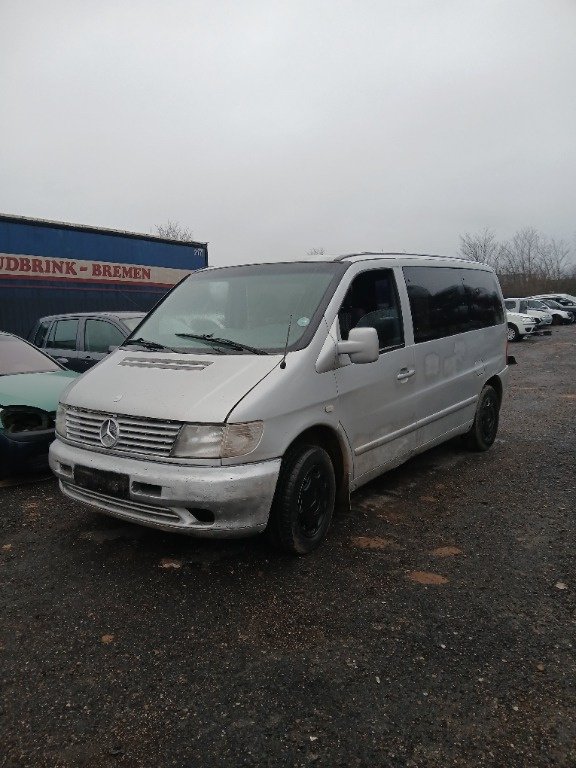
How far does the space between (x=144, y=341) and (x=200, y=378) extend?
98 centimetres

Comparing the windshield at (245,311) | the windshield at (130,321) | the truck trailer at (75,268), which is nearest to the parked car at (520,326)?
the truck trailer at (75,268)

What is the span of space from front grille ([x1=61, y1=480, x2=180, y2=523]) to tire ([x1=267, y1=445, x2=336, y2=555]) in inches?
23.6

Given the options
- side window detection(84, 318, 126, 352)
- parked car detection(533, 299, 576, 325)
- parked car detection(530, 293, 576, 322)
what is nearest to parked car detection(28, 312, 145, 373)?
side window detection(84, 318, 126, 352)

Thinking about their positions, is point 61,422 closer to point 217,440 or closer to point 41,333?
point 217,440

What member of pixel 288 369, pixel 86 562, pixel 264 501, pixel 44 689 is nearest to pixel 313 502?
pixel 264 501

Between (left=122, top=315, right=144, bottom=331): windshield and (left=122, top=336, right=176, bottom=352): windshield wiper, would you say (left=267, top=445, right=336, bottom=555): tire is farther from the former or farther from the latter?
(left=122, top=315, right=144, bottom=331): windshield

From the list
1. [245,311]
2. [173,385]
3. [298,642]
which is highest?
[245,311]

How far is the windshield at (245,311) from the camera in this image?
354 centimetres

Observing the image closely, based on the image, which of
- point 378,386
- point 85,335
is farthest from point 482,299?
point 85,335

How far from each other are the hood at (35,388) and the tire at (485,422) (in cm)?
407

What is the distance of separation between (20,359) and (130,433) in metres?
3.67

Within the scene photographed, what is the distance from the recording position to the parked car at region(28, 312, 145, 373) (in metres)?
7.59

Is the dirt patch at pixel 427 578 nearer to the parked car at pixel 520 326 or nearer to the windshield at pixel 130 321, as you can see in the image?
the windshield at pixel 130 321

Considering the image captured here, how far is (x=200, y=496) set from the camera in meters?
2.89
